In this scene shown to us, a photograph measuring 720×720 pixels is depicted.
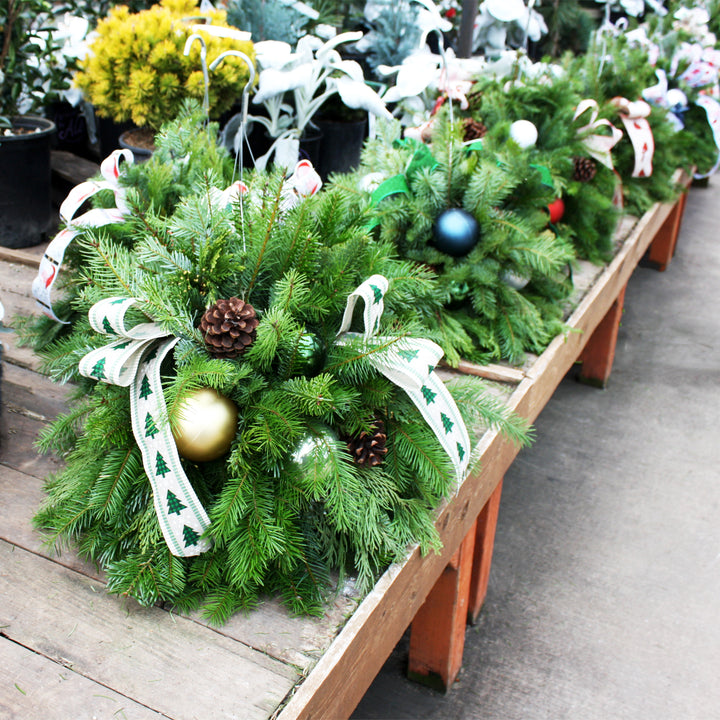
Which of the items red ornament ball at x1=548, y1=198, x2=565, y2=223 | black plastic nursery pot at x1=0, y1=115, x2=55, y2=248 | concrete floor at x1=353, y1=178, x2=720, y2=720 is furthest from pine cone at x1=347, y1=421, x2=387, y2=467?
black plastic nursery pot at x1=0, y1=115, x2=55, y2=248

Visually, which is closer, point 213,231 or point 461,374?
point 213,231

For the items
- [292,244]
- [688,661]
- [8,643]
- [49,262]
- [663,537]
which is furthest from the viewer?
[663,537]

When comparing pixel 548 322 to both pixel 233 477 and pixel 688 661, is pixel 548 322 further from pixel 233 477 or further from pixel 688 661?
pixel 233 477

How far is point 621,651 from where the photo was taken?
5.68ft

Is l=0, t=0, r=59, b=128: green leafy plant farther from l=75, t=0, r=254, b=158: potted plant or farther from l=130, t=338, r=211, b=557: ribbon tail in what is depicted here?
l=130, t=338, r=211, b=557: ribbon tail

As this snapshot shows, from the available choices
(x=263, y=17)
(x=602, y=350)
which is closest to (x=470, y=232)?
(x=602, y=350)

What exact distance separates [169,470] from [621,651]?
50.2 inches

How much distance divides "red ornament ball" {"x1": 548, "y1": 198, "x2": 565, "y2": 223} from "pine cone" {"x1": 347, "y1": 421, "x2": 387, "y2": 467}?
1220 mm

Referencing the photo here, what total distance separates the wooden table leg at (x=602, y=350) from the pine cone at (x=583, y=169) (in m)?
0.70

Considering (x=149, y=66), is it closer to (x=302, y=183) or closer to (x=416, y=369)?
(x=302, y=183)

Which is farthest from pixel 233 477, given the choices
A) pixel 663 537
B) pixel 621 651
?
pixel 663 537

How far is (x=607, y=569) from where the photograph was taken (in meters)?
2.00

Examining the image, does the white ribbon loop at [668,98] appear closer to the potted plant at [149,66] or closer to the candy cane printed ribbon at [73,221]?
the potted plant at [149,66]

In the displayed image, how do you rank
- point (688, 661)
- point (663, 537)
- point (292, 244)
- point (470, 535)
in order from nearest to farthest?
point (292, 244)
point (470, 535)
point (688, 661)
point (663, 537)
